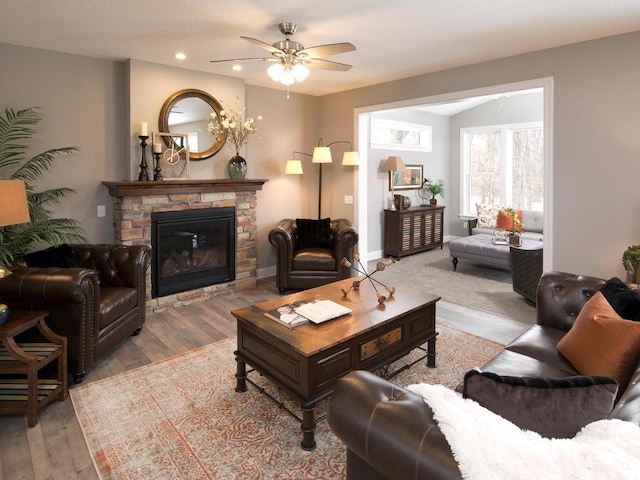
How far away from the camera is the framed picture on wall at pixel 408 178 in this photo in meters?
7.48

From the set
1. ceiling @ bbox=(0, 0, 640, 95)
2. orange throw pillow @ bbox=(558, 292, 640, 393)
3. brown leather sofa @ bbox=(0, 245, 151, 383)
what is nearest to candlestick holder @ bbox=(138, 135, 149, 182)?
ceiling @ bbox=(0, 0, 640, 95)

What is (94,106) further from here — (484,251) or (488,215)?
(488,215)

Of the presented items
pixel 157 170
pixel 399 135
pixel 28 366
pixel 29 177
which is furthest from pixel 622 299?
pixel 399 135

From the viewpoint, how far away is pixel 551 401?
1092mm

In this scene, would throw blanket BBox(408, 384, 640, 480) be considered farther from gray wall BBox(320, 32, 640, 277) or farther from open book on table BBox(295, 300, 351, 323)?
gray wall BBox(320, 32, 640, 277)

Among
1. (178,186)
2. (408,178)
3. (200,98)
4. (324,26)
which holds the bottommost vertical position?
(178,186)

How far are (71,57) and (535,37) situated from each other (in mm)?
4377

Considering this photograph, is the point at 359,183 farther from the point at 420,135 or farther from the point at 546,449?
the point at 546,449

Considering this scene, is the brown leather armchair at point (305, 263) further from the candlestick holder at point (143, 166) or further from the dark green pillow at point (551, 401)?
the dark green pillow at point (551, 401)

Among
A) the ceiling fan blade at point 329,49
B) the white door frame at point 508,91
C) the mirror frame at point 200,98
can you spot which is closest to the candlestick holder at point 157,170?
the mirror frame at point 200,98

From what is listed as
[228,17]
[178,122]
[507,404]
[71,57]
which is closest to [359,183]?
[178,122]

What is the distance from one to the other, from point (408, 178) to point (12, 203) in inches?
252

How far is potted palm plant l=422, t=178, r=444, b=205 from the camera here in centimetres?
790

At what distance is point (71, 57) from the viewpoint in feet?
13.3
